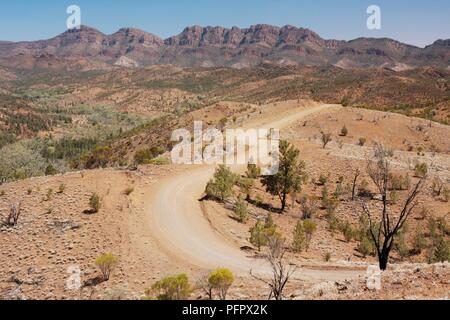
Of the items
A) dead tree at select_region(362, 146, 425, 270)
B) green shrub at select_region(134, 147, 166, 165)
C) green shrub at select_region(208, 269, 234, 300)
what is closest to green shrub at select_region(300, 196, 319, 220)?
dead tree at select_region(362, 146, 425, 270)

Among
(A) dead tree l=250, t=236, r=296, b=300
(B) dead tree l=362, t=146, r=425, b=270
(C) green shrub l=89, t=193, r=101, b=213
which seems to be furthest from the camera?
(C) green shrub l=89, t=193, r=101, b=213

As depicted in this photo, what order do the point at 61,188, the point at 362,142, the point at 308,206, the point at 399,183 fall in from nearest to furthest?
the point at 61,188 < the point at 308,206 < the point at 399,183 < the point at 362,142

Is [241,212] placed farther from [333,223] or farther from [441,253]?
[441,253]

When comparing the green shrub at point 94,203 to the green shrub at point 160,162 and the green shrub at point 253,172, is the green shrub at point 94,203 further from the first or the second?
the green shrub at point 253,172

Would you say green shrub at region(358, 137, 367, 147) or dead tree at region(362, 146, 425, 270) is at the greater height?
green shrub at region(358, 137, 367, 147)

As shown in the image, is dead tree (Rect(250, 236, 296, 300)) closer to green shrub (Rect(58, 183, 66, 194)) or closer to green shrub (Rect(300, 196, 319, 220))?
green shrub (Rect(300, 196, 319, 220))

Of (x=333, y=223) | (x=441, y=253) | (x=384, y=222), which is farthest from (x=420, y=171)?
(x=384, y=222)

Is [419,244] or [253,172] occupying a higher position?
[253,172]

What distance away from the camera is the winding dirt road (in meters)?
16.5

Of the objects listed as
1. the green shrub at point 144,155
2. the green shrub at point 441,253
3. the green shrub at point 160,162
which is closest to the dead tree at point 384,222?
the green shrub at point 441,253

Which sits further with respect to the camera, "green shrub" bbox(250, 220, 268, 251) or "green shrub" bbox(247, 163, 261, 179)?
"green shrub" bbox(247, 163, 261, 179)

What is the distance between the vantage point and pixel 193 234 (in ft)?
64.5

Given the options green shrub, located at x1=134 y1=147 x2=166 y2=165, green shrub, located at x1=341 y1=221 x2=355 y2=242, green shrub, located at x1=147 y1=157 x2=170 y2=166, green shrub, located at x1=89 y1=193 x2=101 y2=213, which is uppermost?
green shrub, located at x1=134 y1=147 x2=166 y2=165
